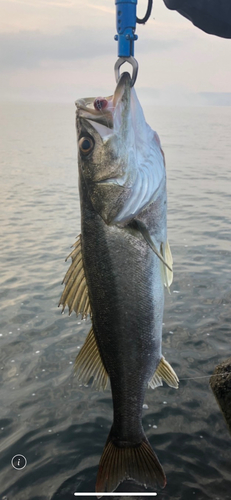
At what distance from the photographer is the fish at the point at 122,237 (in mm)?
2992

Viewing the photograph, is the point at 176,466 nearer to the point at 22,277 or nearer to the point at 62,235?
the point at 22,277

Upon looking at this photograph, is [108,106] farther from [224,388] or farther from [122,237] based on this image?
[224,388]

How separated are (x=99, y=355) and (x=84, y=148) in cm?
161

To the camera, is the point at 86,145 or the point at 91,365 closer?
the point at 86,145

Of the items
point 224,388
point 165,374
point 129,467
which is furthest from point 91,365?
point 224,388

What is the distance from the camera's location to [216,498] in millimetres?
4633

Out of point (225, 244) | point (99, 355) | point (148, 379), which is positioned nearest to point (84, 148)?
point (99, 355)

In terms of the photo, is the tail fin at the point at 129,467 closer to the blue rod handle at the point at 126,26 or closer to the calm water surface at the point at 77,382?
the calm water surface at the point at 77,382

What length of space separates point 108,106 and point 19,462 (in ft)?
14.5

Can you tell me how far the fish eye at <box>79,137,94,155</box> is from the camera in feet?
9.97

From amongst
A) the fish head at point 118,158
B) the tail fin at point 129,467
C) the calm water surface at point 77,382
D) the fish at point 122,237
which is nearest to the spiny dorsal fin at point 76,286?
the fish at point 122,237

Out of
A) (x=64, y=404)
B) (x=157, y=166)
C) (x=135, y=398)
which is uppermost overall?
(x=157, y=166)

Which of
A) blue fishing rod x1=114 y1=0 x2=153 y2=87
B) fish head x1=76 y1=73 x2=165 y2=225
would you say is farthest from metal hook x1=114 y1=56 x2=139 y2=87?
fish head x1=76 y1=73 x2=165 y2=225

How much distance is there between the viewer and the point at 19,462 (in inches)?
209
